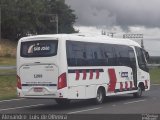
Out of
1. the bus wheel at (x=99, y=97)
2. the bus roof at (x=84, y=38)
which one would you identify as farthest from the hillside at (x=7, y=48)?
the bus wheel at (x=99, y=97)

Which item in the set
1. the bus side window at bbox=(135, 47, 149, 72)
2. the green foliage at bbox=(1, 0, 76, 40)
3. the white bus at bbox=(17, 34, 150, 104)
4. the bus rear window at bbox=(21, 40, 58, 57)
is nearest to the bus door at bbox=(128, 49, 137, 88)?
the bus side window at bbox=(135, 47, 149, 72)

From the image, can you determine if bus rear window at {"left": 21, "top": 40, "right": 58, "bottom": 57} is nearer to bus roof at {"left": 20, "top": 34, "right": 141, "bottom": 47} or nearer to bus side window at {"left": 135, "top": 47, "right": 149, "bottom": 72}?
bus roof at {"left": 20, "top": 34, "right": 141, "bottom": 47}

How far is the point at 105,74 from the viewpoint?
2467cm

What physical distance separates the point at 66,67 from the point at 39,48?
1480 mm

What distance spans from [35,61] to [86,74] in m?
2.43

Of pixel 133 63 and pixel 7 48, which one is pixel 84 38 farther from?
pixel 7 48

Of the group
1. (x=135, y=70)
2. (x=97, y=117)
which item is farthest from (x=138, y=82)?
(x=97, y=117)

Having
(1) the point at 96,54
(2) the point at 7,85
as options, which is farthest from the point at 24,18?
(1) the point at 96,54

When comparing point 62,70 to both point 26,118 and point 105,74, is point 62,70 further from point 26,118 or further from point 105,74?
point 26,118

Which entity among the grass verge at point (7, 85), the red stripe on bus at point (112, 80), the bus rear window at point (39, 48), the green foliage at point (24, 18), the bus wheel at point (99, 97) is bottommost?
the grass verge at point (7, 85)

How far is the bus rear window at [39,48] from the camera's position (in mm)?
21641

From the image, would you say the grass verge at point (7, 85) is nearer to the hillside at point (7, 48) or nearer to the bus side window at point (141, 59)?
the bus side window at point (141, 59)

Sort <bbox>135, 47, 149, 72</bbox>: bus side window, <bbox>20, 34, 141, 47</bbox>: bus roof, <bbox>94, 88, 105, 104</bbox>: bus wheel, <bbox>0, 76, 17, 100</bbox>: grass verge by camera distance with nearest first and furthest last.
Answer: <bbox>20, 34, 141, 47</bbox>: bus roof → <bbox>94, 88, 105, 104</bbox>: bus wheel → <bbox>135, 47, 149, 72</bbox>: bus side window → <bbox>0, 76, 17, 100</bbox>: grass verge

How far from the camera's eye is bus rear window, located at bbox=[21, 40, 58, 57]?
21641mm
